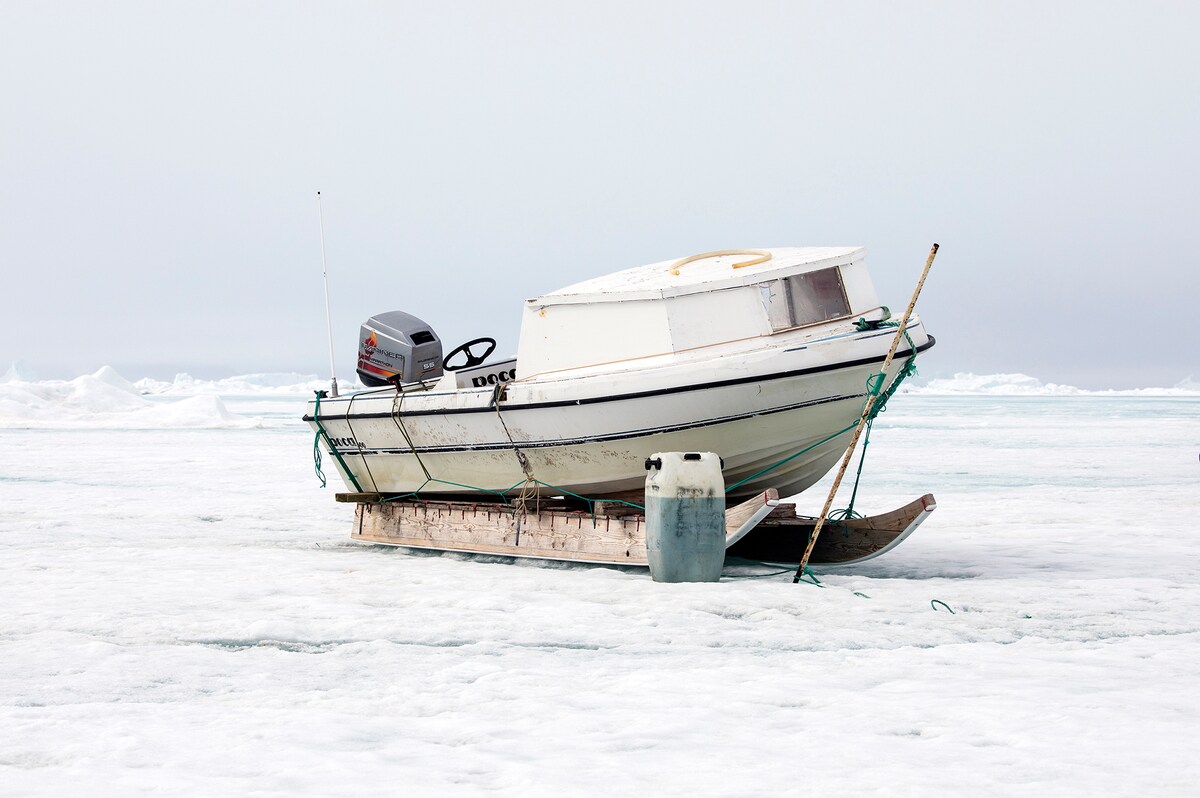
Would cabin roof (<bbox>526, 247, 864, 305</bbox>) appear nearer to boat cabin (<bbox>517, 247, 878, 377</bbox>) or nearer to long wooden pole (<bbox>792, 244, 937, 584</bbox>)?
boat cabin (<bbox>517, 247, 878, 377</bbox>)

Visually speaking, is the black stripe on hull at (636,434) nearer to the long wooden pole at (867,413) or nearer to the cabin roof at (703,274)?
the long wooden pole at (867,413)

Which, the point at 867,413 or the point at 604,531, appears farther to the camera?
the point at 604,531

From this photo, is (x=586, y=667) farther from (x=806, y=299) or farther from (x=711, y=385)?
(x=806, y=299)

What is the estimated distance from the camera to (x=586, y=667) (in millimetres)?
5523

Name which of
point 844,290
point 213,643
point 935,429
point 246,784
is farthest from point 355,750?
point 935,429

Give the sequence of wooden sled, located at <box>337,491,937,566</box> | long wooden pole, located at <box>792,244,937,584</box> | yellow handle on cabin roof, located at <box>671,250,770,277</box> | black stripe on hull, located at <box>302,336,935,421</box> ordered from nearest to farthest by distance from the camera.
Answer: long wooden pole, located at <box>792,244,937,584</box>
black stripe on hull, located at <box>302,336,935,421</box>
wooden sled, located at <box>337,491,937,566</box>
yellow handle on cabin roof, located at <box>671,250,770,277</box>

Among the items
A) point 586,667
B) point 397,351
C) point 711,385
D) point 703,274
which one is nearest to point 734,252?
point 703,274

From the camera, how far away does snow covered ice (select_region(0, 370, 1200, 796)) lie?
3.96m

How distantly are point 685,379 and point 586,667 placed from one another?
310 centimetres

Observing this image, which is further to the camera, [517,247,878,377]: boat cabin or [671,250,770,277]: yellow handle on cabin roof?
[671,250,770,277]: yellow handle on cabin roof

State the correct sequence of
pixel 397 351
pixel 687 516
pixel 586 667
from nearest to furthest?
pixel 586 667
pixel 687 516
pixel 397 351

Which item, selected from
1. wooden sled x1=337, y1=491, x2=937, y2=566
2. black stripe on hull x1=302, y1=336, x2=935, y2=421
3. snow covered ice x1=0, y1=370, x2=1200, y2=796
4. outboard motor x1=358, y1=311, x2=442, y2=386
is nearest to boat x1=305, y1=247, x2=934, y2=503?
black stripe on hull x1=302, y1=336, x2=935, y2=421

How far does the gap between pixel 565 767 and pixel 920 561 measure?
233 inches

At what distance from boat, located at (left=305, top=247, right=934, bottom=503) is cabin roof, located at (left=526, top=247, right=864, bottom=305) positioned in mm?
13
